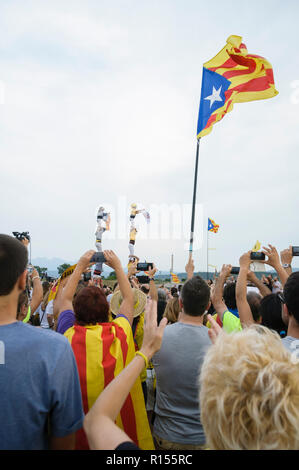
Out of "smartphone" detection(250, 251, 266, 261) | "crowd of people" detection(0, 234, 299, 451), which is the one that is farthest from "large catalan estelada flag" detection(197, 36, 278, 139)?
"crowd of people" detection(0, 234, 299, 451)

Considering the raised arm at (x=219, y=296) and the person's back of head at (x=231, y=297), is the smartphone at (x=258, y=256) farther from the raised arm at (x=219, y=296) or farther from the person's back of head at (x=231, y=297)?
the person's back of head at (x=231, y=297)

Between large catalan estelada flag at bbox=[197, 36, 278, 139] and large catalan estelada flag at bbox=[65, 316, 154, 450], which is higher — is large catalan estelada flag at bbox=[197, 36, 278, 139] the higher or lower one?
the higher one

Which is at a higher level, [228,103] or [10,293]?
[228,103]

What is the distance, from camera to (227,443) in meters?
1.03

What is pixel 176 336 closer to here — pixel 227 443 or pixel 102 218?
pixel 227 443

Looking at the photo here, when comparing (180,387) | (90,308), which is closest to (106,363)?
(90,308)

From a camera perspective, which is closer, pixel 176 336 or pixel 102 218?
pixel 176 336

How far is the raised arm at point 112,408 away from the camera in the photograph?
111cm

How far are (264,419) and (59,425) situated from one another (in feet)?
3.44

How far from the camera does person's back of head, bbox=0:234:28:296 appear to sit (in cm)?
158

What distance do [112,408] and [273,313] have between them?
6.31 feet

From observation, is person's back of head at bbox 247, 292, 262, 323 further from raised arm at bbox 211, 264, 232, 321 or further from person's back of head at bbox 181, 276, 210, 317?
person's back of head at bbox 181, 276, 210, 317

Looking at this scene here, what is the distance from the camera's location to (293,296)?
1989 mm

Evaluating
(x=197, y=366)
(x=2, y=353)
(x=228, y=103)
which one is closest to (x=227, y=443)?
(x=2, y=353)
